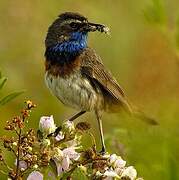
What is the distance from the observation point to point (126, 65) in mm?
9820

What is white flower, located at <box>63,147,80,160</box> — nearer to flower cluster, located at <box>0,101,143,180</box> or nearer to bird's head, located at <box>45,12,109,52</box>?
flower cluster, located at <box>0,101,143,180</box>

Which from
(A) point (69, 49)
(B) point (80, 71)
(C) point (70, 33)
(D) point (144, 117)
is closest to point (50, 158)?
(D) point (144, 117)

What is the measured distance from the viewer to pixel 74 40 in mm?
6059

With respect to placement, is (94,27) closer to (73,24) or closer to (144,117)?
(73,24)

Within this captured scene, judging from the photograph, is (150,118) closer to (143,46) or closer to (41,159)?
(41,159)

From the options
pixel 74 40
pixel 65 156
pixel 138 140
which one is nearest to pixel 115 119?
pixel 74 40

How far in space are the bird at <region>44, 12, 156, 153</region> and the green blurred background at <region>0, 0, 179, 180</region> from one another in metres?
0.13

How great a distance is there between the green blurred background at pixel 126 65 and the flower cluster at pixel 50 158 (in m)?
0.80

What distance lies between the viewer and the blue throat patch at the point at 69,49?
235 inches

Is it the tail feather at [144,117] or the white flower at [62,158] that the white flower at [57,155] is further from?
the tail feather at [144,117]

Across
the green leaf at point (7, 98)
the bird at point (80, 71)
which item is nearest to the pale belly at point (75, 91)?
the bird at point (80, 71)

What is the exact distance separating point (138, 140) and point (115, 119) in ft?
3.04

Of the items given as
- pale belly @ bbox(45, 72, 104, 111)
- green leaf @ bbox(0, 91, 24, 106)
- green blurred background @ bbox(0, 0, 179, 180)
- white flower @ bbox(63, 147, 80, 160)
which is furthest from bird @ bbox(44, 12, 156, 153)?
white flower @ bbox(63, 147, 80, 160)

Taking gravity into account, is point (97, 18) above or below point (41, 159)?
above
